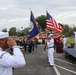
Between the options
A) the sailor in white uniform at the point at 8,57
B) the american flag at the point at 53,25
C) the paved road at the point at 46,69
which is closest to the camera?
the sailor in white uniform at the point at 8,57

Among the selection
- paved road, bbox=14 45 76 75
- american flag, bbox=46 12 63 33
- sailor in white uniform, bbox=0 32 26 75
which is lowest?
paved road, bbox=14 45 76 75

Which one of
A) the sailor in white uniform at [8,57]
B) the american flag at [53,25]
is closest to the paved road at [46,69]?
the american flag at [53,25]

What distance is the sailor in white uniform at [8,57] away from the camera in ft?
10.8

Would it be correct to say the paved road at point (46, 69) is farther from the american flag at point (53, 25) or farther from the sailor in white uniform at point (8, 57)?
the sailor in white uniform at point (8, 57)

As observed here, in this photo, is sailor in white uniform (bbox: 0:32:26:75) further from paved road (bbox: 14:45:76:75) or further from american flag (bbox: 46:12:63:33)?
american flag (bbox: 46:12:63:33)

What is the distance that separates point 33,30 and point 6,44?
14526mm

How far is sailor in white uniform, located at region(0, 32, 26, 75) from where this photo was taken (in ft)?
10.8

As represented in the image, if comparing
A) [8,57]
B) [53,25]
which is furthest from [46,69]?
[8,57]

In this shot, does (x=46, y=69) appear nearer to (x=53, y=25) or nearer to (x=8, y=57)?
(x=53, y=25)

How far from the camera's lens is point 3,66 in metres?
3.43

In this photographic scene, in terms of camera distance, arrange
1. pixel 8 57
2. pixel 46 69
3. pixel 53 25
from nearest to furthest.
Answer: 1. pixel 8 57
2. pixel 46 69
3. pixel 53 25

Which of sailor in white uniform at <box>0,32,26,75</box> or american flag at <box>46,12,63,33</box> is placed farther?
american flag at <box>46,12,63,33</box>

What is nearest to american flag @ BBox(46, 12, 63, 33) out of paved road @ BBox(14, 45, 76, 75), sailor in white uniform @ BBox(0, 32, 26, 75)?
paved road @ BBox(14, 45, 76, 75)

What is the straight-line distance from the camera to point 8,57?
10.8 feet
